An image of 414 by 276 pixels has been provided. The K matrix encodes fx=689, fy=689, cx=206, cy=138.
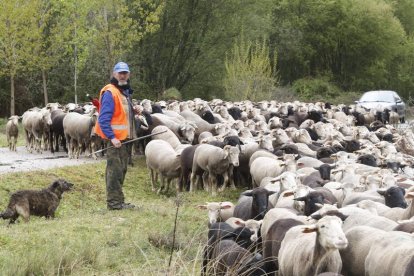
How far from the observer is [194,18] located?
43844 mm

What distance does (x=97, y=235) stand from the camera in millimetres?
9891

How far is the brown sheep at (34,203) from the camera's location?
11.0 meters

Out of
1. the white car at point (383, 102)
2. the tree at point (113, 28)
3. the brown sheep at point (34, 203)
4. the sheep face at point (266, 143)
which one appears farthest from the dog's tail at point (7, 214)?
the white car at point (383, 102)

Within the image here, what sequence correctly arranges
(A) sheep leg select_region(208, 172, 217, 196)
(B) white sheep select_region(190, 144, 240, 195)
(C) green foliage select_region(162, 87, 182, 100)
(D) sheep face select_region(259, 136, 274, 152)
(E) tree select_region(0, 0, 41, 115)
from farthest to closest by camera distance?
(C) green foliage select_region(162, 87, 182, 100)
(E) tree select_region(0, 0, 41, 115)
(D) sheep face select_region(259, 136, 274, 152)
(A) sheep leg select_region(208, 172, 217, 196)
(B) white sheep select_region(190, 144, 240, 195)

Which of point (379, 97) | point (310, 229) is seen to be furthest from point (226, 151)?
point (379, 97)

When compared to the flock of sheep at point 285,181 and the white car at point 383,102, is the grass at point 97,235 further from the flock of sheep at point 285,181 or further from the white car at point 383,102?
the white car at point 383,102

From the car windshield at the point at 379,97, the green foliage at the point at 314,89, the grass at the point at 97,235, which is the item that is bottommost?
the grass at the point at 97,235

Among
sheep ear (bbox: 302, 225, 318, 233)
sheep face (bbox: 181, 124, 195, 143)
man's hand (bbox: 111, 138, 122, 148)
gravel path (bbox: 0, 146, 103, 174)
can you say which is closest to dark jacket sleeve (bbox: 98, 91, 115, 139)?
man's hand (bbox: 111, 138, 122, 148)

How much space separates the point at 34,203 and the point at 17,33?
20188 mm

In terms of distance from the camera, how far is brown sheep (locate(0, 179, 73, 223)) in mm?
11016

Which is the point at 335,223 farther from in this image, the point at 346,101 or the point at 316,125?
the point at 346,101

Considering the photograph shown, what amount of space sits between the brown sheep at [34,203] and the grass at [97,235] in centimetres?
17

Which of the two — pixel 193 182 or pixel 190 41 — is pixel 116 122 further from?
pixel 190 41

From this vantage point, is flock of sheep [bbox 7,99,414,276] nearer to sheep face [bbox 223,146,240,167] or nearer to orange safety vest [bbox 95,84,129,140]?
sheep face [bbox 223,146,240,167]
